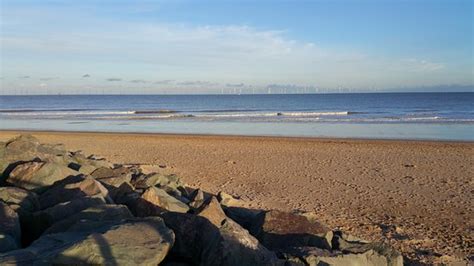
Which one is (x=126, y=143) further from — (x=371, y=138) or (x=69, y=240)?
(x=69, y=240)

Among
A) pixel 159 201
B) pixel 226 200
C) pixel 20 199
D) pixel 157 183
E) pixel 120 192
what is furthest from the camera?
pixel 157 183

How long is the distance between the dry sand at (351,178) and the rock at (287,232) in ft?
6.47

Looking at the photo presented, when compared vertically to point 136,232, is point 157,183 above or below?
below

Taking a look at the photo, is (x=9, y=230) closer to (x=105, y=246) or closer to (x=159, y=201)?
(x=105, y=246)

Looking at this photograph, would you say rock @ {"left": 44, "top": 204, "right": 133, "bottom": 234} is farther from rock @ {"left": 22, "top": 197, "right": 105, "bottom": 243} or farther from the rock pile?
rock @ {"left": 22, "top": 197, "right": 105, "bottom": 243}

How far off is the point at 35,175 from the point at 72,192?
1220 millimetres

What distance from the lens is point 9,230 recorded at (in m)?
5.20

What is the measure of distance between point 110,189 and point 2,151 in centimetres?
231

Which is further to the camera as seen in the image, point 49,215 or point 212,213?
point 212,213

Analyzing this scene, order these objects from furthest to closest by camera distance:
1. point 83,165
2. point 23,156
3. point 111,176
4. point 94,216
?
1. point 83,165
2. point 111,176
3. point 23,156
4. point 94,216

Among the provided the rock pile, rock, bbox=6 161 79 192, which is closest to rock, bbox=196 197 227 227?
the rock pile

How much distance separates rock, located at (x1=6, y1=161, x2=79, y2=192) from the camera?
287 inches

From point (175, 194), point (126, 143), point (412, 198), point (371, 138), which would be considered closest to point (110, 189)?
point (175, 194)

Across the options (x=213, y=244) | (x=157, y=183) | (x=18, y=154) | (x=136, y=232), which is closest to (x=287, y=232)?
(x=213, y=244)
